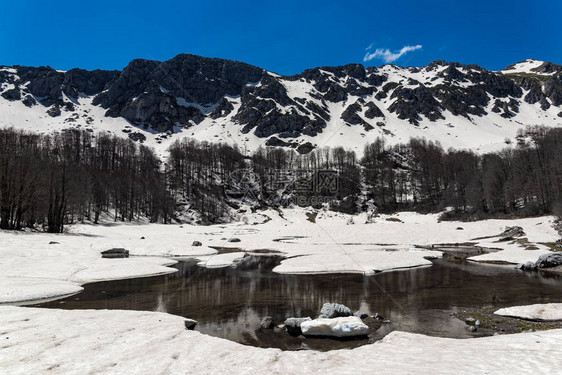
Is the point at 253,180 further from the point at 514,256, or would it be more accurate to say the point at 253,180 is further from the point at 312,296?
the point at 312,296

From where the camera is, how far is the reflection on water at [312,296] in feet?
39.5

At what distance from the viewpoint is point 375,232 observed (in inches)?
2195

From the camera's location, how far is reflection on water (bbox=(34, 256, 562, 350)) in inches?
474

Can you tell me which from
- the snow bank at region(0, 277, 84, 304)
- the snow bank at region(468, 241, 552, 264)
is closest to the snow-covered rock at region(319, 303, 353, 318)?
the snow bank at region(0, 277, 84, 304)

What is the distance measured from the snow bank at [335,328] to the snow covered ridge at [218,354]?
124 cm

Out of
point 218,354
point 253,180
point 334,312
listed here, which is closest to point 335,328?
point 334,312

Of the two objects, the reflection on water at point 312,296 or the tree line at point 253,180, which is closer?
the reflection on water at point 312,296

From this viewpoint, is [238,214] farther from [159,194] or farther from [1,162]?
[1,162]

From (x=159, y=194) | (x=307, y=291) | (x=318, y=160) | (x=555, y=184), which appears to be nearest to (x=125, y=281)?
(x=307, y=291)

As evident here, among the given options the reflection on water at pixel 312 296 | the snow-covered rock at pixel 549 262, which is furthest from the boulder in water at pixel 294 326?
the snow-covered rock at pixel 549 262

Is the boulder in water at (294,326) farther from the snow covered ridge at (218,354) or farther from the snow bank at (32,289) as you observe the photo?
the snow bank at (32,289)

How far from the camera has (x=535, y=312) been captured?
12883 millimetres

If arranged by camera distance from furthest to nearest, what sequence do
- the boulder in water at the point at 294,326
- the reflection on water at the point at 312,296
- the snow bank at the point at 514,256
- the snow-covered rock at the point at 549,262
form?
1. the snow bank at the point at 514,256
2. the snow-covered rock at the point at 549,262
3. the reflection on water at the point at 312,296
4. the boulder in water at the point at 294,326

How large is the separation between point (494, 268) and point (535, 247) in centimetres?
1065
